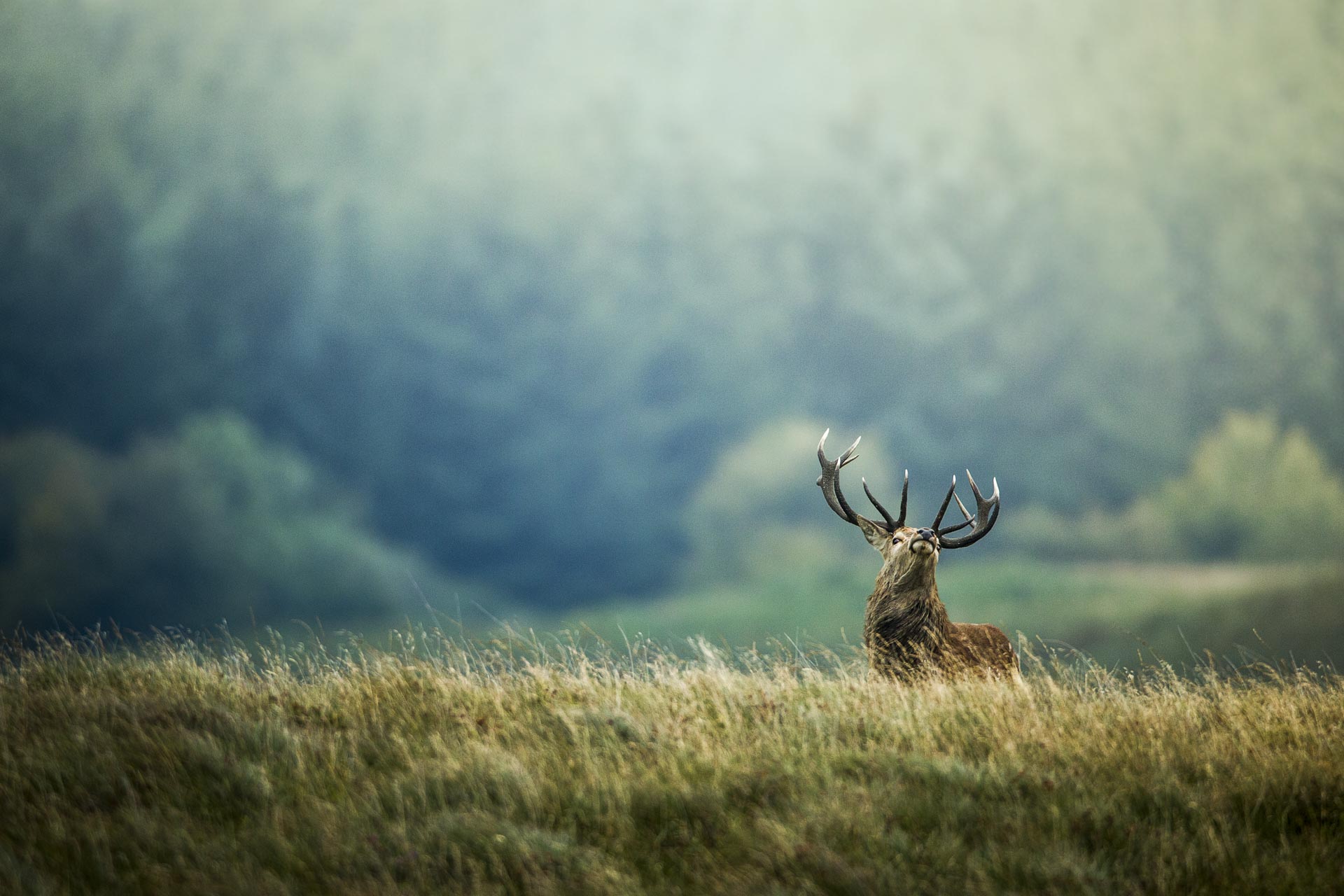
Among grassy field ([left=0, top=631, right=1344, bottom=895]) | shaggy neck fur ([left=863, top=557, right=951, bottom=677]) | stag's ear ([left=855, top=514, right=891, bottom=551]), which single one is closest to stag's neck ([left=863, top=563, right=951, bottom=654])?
shaggy neck fur ([left=863, top=557, right=951, bottom=677])

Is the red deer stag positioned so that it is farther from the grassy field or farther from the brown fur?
the grassy field

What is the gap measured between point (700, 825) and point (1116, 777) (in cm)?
287

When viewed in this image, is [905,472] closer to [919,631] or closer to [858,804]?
[919,631]

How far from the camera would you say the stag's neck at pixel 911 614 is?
10.6 m

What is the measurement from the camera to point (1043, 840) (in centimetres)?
583

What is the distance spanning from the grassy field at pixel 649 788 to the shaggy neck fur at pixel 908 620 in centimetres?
152

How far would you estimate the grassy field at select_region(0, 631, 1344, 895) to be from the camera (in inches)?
218

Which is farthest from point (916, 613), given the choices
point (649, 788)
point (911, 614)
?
point (649, 788)

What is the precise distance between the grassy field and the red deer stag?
1.49 metres

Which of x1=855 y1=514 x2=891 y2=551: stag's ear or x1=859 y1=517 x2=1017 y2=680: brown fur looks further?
x1=855 y1=514 x2=891 y2=551: stag's ear

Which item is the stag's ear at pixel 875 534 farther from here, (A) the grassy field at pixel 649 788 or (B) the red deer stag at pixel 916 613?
(A) the grassy field at pixel 649 788

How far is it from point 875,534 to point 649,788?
5618 mm

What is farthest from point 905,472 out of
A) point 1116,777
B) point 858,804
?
point 858,804

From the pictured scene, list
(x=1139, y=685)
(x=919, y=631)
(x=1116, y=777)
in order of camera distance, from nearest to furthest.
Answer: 1. (x=1116, y=777)
2. (x=1139, y=685)
3. (x=919, y=631)
